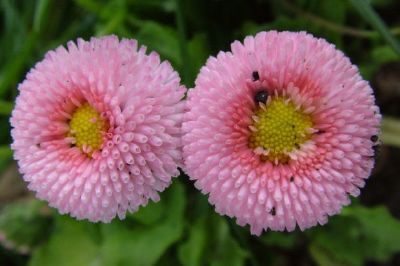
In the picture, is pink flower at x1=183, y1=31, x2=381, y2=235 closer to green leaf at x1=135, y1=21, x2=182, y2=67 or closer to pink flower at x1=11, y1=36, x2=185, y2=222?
pink flower at x1=11, y1=36, x2=185, y2=222

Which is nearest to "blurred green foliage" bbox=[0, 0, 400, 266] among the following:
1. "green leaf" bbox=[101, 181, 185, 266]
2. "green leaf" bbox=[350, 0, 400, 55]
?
"green leaf" bbox=[101, 181, 185, 266]

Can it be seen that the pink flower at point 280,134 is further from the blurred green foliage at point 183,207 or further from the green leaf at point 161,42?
the green leaf at point 161,42

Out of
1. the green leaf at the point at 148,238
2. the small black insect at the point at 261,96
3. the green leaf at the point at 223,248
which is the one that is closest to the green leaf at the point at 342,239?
the green leaf at the point at 223,248

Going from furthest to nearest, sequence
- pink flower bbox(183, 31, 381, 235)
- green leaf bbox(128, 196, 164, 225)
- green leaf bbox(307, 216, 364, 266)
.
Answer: green leaf bbox(307, 216, 364, 266), green leaf bbox(128, 196, 164, 225), pink flower bbox(183, 31, 381, 235)

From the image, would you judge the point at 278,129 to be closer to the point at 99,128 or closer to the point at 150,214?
the point at 99,128

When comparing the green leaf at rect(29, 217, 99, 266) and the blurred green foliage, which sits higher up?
the blurred green foliage

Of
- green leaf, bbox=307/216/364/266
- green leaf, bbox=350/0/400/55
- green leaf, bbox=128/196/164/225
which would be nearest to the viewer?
green leaf, bbox=350/0/400/55
